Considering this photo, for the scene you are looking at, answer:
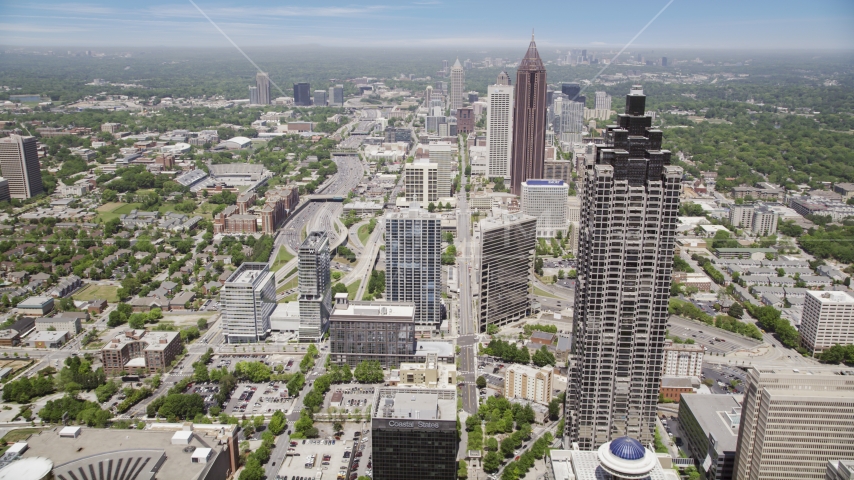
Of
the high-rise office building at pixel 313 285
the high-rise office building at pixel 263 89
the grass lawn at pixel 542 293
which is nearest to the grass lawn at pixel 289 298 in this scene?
the high-rise office building at pixel 313 285

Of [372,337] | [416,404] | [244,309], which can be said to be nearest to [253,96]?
[244,309]

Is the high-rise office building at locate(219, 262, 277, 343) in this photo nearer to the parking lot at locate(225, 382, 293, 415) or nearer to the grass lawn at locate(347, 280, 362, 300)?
the parking lot at locate(225, 382, 293, 415)

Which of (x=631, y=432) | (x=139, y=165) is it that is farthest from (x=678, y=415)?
(x=139, y=165)

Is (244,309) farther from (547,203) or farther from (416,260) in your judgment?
(547,203)

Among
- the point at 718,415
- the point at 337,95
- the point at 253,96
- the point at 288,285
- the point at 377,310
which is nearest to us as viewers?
the point at 718,415

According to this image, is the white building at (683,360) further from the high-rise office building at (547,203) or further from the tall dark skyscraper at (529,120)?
the tall dark skyscraper at (529,120)
